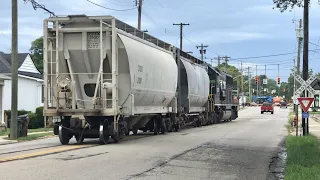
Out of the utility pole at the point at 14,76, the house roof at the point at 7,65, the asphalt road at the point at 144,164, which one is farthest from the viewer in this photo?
the house roof at the point at 7,65

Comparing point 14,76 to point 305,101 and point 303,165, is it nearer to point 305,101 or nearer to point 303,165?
point 305,101

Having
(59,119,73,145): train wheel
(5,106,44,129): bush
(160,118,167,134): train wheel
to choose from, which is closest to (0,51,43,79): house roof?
(5,106,44,129): bush

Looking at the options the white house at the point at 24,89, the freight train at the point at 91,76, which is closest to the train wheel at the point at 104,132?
the freight train at the point at 91,76

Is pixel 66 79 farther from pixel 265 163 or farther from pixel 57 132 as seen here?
pixel 265 163

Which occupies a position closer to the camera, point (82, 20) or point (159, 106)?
point (82, 20)

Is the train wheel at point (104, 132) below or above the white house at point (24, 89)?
below

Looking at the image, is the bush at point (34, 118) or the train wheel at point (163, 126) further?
the bush at point (34, 118)

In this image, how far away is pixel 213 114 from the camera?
3466cm

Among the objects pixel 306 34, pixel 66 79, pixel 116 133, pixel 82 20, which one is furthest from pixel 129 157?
pixel 306 34

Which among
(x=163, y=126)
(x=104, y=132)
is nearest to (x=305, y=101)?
(x=163, y=126)

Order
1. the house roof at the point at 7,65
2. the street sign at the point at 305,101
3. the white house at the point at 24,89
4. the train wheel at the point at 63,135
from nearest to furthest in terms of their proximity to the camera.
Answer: the train wheel at the point at 63,135 < the street sign at the point at 305,101 < the white house at the point at 24,89 < the house roof at the point at 7,65

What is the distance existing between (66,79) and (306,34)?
1332 centimetres

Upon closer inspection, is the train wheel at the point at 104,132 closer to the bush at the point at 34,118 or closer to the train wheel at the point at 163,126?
the train wheel at the point at 163,126

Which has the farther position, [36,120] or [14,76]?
[36,120]
